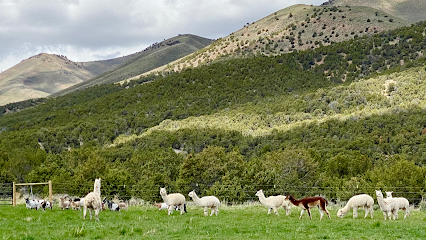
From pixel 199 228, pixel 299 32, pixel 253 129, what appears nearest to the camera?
pixel 199 228

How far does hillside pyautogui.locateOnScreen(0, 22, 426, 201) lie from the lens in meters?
38.1

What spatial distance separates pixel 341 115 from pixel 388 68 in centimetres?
2176

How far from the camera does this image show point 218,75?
322 ft

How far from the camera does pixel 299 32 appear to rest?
115500 millimetres

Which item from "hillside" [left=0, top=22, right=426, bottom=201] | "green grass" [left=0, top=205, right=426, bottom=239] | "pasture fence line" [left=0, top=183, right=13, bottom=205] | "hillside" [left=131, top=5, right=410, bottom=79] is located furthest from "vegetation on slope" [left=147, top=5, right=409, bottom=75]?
"green grass" [left=0, top=205, right=426, bottom=239]

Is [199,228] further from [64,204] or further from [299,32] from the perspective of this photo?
[299,32]

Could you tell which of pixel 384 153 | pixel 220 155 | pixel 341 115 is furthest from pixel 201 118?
pixel 220 155

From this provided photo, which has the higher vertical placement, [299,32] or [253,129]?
[299,32]

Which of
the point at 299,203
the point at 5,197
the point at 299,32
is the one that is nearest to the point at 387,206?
the point at 299,203

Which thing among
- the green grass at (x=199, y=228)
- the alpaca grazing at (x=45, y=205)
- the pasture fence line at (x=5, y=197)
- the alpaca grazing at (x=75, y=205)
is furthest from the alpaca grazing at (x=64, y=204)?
the pasture fence line at (x=5, y=197)

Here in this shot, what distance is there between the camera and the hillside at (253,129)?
38.1 metres

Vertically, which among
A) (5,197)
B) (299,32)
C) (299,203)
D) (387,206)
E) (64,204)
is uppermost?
(299,32)

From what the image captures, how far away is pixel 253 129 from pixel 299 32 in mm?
51370

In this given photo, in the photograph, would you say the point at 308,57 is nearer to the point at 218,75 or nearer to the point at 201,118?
the point at 218,75
